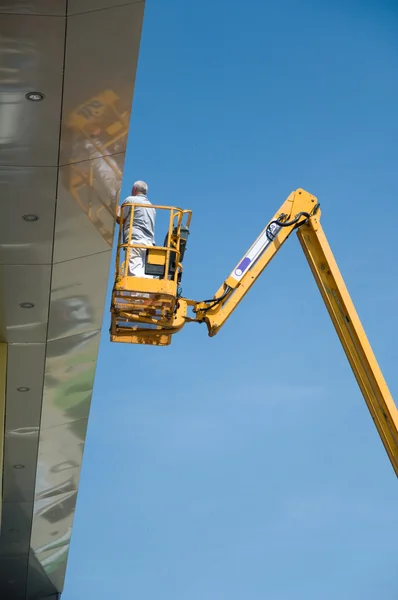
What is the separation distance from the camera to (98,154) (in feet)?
28.0

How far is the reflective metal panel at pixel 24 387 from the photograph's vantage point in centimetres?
1267

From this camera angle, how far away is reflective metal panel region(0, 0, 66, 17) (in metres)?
6.83

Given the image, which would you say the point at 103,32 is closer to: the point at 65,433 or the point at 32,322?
the point at 32,322

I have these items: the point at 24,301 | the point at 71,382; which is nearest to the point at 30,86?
the point at 24,301

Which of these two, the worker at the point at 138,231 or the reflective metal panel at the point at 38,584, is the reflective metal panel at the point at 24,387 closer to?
the worker at the point at 138,231

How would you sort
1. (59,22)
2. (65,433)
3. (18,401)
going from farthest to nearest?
(65,433) < (18,401) < (59,22)

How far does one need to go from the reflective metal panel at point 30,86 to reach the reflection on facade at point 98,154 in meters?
0.21

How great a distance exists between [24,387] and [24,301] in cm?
263

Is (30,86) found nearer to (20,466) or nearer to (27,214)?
(27,214)

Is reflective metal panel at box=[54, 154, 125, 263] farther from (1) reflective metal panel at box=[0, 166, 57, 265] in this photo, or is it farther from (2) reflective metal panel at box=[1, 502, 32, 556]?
(2) reflective metal panel at box=[1, 502, 32, 556]

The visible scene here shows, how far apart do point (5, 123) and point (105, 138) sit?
874 millimetres

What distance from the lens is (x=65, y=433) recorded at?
49.5 ft

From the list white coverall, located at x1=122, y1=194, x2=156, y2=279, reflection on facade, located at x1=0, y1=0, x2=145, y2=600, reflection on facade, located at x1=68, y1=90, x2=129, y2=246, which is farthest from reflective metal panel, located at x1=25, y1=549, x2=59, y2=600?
reflection on facade, located at x1=68, y1=90, x2=129, y2=246

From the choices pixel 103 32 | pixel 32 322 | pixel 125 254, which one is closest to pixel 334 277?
pixel 125 254
